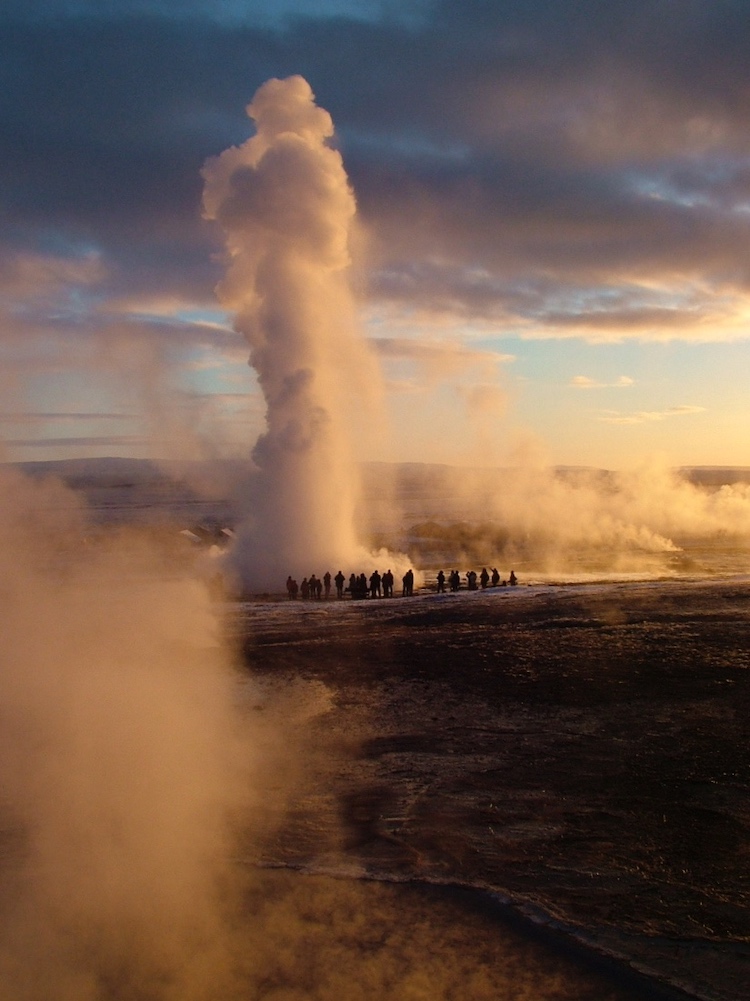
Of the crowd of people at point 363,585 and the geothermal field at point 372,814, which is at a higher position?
the crowd of people at point 363,585

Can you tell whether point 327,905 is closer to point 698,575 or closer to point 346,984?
point 346,984

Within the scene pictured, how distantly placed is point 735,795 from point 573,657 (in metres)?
7.83

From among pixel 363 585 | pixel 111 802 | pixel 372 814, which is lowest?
pixel 372 814

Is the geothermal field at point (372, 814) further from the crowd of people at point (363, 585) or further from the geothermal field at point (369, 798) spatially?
the crowd of people at point (363, 585)

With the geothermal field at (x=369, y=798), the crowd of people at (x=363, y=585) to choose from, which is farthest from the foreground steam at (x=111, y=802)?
the crowd of people at (x=363, y=585)

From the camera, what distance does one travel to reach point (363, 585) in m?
27.8

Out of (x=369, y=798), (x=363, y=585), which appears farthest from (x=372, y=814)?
(x=363, y=585)

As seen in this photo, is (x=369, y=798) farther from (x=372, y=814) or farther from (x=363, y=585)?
(x=363, y=585)

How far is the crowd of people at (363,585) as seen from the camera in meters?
27.4

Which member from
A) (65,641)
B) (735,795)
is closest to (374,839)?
(735,795)

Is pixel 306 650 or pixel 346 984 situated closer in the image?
pixel 346 984

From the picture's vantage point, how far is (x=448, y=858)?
801 cm

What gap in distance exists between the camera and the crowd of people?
27.4 m

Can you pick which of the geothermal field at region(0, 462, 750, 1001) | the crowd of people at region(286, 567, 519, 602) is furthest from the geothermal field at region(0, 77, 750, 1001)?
the crowd of people at region(286, 567, 519, 602)
